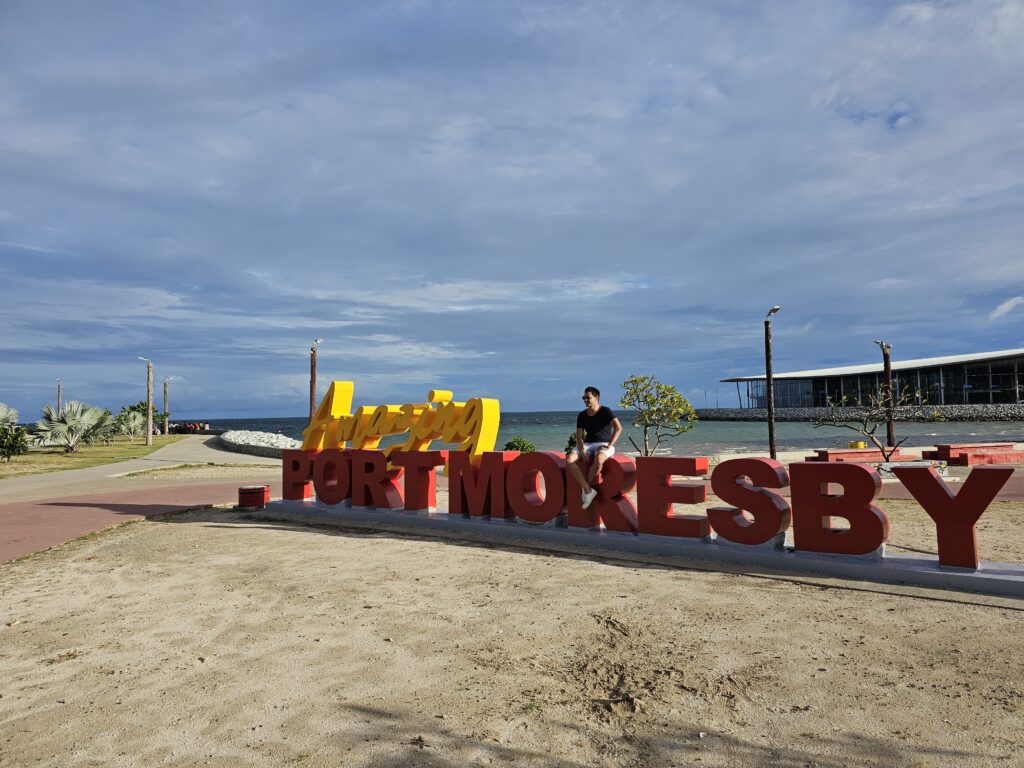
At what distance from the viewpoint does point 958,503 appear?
8445 mm

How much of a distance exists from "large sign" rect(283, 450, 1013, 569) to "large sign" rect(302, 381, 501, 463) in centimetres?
31

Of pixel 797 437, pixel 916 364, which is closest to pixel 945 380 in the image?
pixel 916 364

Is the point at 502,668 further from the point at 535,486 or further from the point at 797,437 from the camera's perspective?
the point at 797,437

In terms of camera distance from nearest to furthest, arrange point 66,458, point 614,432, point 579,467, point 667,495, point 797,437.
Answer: point 667,495
point 614,432
point 579,467
point 66,458
point 797,437

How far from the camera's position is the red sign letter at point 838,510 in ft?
29.3

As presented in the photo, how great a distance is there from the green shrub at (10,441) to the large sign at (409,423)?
2432cm

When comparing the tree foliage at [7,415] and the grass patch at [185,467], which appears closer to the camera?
the grass patch at [185,467]

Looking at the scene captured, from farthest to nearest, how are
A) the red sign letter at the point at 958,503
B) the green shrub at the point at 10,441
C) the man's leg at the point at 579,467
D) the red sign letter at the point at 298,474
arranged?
1. the green shrub at the point at 10,441
2. the red sign letter at the point at 298,474
3. the man's leg at the point at 579,467
4. the red sign letter at the point at 958,503

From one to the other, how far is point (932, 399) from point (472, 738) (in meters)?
107

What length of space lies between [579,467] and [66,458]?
3414 cm

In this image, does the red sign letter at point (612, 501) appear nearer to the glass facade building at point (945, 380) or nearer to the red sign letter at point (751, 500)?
the red sign letter at point (751, 500)

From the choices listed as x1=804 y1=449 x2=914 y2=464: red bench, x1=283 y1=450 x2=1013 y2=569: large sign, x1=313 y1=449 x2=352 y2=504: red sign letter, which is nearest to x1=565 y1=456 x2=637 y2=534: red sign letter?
x1=283 y1=450 x2=1013 y2=569: large sign

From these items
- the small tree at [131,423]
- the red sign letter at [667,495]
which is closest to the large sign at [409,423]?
the red sign letter at [667,495]

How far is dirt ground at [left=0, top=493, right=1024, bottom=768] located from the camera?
15.0 ft
